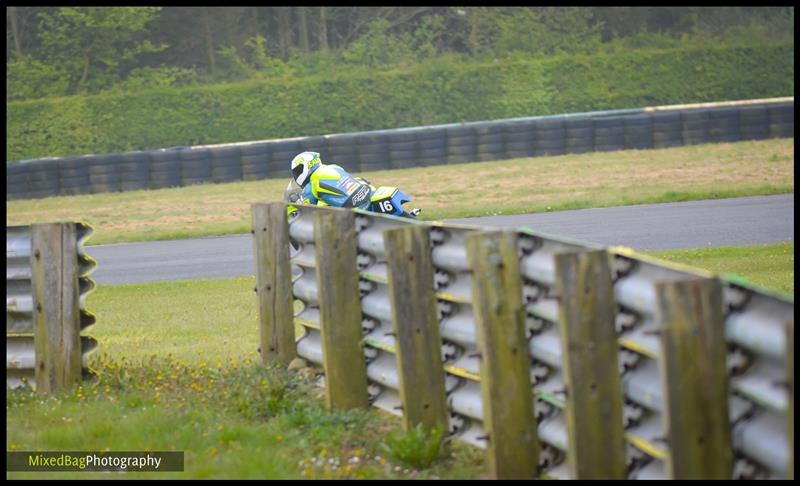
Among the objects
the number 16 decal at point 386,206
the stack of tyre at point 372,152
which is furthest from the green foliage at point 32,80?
the number 16 decal at point 386,206

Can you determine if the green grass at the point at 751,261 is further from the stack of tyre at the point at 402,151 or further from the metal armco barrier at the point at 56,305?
the stack of tyre at the point at 402,151

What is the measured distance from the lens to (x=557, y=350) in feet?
16.9

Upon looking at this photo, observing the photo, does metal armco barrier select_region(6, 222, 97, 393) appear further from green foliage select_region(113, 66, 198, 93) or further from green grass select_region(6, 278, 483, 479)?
green foliage select_region(113, 66, 198, 93)

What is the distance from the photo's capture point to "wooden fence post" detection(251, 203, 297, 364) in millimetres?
7676

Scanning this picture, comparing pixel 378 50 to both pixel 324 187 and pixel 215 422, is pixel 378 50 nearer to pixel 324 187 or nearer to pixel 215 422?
pixel 324 187

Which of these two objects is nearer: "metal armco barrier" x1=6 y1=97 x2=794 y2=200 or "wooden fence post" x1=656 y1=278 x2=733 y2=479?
"wooden fence post" x1=656 y1=278 x2=733 y2=479

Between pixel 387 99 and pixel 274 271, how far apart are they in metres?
34.2

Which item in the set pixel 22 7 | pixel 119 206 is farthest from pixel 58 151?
pixel 119 206

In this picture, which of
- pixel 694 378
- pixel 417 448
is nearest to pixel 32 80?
pixel 417 448

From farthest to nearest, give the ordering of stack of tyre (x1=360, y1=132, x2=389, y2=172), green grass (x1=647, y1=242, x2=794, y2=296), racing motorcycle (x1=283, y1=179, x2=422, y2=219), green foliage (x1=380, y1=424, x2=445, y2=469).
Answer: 1. stack of tyre (x1=360, y1=132, x2=389, y2=172)
2. racing motorcycle (x1=283, y1=179, x2=422, y2=219)
3. green grass (x1=647, y1=242, x2=794, y2=296)
4. green foliage (x1=380, y1=424, x2=445, y2=469)

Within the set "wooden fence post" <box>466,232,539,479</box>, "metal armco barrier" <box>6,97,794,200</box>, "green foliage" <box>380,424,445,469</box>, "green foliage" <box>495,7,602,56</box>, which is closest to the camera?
"wooden fence post" <box>466,232,539,479</box>

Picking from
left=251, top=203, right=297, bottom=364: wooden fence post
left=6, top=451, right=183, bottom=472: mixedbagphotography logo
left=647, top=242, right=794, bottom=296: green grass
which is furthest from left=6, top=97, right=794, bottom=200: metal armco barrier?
left=6, top=451, right=183, bottom=472: mixedbagphotography logo

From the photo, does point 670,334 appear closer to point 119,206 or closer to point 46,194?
point 119,206

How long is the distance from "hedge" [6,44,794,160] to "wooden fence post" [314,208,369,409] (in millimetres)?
34097
